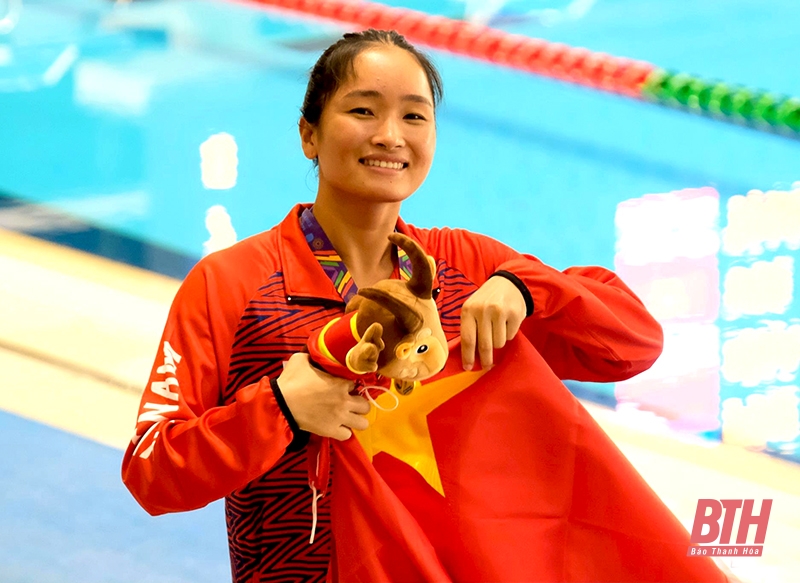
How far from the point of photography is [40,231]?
4.43 m

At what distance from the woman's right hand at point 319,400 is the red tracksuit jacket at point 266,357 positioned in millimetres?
25

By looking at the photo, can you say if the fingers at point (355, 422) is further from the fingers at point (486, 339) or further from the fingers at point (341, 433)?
the fingers at point (486, 339)

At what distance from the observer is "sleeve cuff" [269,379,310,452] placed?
1.33 m

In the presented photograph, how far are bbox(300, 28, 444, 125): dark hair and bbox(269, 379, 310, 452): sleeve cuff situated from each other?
0.40 meters

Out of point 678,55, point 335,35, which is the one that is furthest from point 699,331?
point 335,35

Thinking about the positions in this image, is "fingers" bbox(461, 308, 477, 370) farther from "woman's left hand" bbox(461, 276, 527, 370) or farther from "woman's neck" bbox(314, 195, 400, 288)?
"woman's neck" bbox(314, 195, 400, 288)

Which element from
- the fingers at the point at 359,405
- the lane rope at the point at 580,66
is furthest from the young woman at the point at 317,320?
the lane rope at the point at 580,66

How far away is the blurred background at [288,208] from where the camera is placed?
278 centimetres

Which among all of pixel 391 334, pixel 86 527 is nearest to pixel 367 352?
pixel 391 334

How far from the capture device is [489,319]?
142cm

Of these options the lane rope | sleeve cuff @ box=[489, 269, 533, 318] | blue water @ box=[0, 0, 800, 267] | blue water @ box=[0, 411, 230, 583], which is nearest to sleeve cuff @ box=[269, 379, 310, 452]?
sleeve cuff @ box=[489, 269, 533, 318]

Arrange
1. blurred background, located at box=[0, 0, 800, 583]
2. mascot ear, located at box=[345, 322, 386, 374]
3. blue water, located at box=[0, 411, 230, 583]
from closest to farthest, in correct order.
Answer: mascot ear, located at box=[345, 322, 386, 374] → blue water, located at box=[0, 411, 230, 583] → blurred background, located at box=[0, 0, 800, 583]

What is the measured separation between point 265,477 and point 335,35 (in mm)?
5892

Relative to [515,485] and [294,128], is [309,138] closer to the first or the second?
[515,485]
